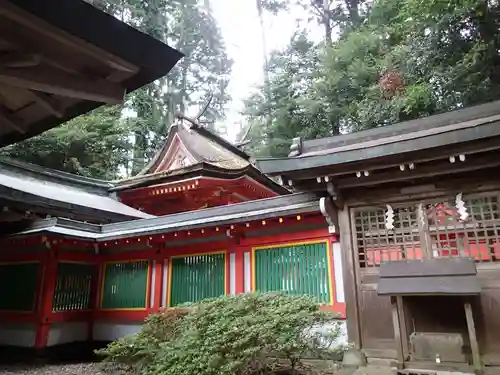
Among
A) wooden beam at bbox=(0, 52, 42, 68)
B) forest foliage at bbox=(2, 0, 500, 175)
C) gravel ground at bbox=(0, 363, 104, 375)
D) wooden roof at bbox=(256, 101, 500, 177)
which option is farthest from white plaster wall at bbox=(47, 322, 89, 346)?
forest foliage at bbox=(2, 0, 500, 175)

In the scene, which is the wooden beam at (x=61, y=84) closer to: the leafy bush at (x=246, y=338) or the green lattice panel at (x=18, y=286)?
the leafy bush at (x=246, y=338)

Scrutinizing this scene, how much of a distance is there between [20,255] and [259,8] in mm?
23935

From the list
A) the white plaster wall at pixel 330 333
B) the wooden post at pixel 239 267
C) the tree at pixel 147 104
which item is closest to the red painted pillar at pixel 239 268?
the wooden post at pixel 239 267

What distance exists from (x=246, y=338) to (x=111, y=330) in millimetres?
5762

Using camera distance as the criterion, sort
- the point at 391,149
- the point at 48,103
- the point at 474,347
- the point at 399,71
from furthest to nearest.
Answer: the point at 399,71 < the point at 391,149 < the point at 474,347 < the point at 48,103

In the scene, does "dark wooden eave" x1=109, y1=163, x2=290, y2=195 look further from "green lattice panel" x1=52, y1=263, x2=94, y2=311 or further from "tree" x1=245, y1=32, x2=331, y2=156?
"tree" x1=245, y1=32, x2=331, y2=156

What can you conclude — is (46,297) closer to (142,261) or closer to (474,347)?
(142,261)

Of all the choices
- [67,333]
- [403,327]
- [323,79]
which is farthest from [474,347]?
[323,79]

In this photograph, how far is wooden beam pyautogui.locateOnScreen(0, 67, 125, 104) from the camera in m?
1.88

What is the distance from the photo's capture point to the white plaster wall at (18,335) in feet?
28.9

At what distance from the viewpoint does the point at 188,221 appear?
855 centimetres

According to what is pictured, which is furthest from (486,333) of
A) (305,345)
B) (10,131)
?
(10,131)

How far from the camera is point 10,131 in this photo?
8.87 ft

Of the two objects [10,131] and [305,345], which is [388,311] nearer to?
[305,345]
